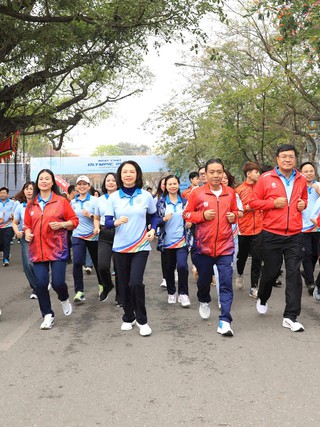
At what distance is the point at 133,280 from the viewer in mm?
5191

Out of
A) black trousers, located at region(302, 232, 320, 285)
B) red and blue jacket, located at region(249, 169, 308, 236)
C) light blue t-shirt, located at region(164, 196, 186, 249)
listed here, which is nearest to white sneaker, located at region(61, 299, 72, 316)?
light blue t-shirt, located at region(164, 196, 186, 249)

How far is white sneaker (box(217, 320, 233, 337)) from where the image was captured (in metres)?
5.05

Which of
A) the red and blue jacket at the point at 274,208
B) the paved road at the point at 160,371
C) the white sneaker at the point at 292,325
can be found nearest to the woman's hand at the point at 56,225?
the paved road at the point at 160,371

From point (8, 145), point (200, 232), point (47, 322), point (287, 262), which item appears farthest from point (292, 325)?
point (8, 145)

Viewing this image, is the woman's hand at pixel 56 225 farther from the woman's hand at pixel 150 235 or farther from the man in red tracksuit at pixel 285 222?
the man in red tracksuit at pixel 285 222

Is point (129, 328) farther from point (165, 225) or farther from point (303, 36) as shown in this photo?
point (303, 36)

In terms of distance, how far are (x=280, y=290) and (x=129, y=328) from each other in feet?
9.77

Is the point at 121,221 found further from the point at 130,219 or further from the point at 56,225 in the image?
the point at 56,225

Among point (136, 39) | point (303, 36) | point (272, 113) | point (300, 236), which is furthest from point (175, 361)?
point (272, 113)

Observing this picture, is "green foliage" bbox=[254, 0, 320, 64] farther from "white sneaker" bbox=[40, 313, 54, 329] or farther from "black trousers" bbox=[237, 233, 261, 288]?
"white sneaker" bbox=[40, 313, 54, 329]

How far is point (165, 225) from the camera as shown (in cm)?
678

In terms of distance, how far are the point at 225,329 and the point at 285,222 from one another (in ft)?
4.17

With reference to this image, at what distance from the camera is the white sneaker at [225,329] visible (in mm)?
5051

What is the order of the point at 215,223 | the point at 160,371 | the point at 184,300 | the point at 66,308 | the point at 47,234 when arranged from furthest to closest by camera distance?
the point at 184,300 → the point at 66,308 → the point at 47,234 → the point at 215,223 → the point at 160,371
